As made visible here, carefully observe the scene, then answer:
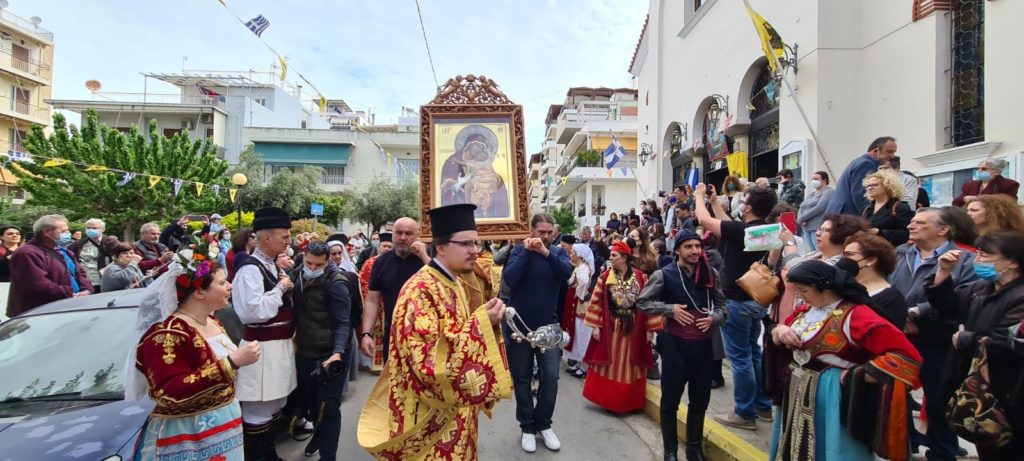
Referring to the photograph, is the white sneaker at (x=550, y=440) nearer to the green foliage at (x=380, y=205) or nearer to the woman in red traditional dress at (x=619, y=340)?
the woman in red traditional dress at (x=619, y=340)

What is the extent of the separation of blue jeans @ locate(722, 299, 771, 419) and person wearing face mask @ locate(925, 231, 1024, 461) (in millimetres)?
1428

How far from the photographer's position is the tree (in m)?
20.7

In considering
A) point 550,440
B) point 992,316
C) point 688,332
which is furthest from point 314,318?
point 992,316

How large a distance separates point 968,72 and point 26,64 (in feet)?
161

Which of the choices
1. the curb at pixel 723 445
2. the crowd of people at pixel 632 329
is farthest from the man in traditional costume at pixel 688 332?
the curb at pixel 723 445

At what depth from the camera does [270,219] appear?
3604 mm

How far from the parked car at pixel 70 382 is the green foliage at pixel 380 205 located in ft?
95.5

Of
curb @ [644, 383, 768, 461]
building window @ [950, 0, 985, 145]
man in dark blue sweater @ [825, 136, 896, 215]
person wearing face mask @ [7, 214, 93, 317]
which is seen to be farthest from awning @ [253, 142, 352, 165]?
curb @ [644, 383, 768, 461]

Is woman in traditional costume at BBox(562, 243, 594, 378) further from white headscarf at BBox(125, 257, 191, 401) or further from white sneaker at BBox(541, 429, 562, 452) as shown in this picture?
white headscarf at BBox(125, 257, 191, 401)

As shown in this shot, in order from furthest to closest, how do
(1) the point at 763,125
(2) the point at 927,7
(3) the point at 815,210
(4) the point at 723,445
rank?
(1) the point at 763,125 < (2) the point at 927,7 < (3) the point at 815,210 < (4) the point at 723,445

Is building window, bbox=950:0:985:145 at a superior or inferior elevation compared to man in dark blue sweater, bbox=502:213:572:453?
superior

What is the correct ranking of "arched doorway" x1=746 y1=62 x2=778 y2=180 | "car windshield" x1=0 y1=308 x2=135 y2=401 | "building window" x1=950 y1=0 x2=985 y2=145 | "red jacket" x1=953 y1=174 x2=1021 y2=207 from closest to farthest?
"car windshield" x1=0 y1=308 x2=135 y2=401, "red jacket" x1=953 y1=174 x2=1021 y2=207, "building window" x1=950 y1=0 x2=985 y2=145, "arched doorway" x1=746 y1=62 x2=778 y2=180

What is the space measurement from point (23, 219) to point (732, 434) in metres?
32.8

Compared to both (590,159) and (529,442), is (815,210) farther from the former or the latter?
(590,159)
